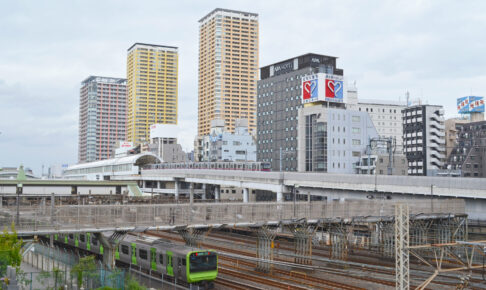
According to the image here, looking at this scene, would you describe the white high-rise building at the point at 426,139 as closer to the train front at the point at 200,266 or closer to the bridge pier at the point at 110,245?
the train front at the point at 200,266

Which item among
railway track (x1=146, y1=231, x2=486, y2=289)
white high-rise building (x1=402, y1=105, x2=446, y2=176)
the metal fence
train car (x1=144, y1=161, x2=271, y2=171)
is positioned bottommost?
railway track (x1=146, y1=231, x2=486, y2=289)

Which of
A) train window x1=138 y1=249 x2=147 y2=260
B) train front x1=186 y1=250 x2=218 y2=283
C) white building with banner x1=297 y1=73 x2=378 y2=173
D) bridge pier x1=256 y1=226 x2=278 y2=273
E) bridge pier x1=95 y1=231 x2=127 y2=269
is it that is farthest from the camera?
white building with banner x1=297 y1=73 x2=378 y2=173

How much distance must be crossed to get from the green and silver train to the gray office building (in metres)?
87.1

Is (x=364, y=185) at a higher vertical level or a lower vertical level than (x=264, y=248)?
higher

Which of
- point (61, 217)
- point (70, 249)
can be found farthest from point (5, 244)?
point (70, 249)

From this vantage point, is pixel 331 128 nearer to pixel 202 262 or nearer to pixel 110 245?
pixel 202 262

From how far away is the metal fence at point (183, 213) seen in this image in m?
34.4

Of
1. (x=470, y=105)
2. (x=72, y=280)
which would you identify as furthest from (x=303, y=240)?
(x=470, y=105)

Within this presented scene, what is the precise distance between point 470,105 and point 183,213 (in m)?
137

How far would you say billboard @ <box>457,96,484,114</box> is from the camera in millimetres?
150625

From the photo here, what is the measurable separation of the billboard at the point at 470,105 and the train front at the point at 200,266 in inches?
5412

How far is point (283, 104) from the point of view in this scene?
137m

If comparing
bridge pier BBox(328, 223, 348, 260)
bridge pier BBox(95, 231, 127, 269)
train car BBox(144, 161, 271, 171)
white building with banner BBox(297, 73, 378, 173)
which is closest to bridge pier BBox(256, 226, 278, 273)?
bridge pier BBox(328, 223, 348, 260)

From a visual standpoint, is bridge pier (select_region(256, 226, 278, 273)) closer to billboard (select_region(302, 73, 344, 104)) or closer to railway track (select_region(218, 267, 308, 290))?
railway track (select_region(218, 267, 308, 290))
